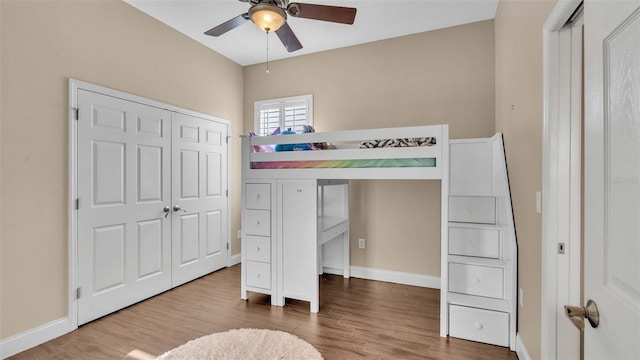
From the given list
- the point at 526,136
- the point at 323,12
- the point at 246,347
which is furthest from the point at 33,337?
the point at 526,136

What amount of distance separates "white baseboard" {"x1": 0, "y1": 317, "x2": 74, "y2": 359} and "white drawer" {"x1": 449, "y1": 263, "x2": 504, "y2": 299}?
10.3 ft

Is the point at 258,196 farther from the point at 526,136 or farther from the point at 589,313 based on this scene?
the point at 589,313

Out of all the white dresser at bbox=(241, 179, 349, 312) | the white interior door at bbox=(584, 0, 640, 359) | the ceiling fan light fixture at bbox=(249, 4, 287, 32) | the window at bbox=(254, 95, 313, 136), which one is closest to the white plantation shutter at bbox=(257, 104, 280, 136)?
the window at bbox=(254, 95, 313, 136)

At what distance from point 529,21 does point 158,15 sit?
332cm

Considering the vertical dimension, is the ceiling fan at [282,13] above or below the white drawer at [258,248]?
above

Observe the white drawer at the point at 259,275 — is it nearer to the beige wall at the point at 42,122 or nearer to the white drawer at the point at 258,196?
the white drawer at the point at 258,196

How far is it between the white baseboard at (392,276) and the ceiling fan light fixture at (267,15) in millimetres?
2827

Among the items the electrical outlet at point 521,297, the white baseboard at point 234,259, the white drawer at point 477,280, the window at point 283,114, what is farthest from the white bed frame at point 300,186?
the white baseboard at point 234,259

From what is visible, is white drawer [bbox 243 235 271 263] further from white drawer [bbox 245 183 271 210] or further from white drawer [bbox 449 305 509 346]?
white drawer [bbox 449 305 509 346]

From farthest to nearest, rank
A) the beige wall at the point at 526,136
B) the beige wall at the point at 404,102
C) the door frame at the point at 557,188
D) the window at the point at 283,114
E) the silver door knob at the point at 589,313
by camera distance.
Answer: the window at the point at 283,114 < the beige wall at the point at 404,102 < the beige wall at the point at 526,136 < the door frame at the point at 557,188 < the silver door knob at the point at 589,313

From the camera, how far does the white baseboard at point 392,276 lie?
333 centimetres

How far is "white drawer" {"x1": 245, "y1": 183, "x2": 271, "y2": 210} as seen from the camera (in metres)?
2.92

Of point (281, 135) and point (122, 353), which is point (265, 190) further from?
point (122, 353)

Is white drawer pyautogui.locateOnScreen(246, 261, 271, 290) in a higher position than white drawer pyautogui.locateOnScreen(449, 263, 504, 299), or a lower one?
lower
